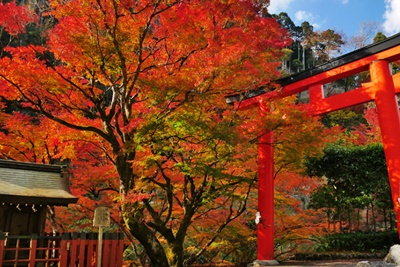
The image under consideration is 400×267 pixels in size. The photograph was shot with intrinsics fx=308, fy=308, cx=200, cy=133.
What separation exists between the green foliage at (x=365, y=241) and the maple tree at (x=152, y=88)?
156 inches

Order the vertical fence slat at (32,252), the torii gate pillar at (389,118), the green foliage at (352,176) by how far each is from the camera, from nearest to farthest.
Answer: the vertical fence slat at (32,252) < the torii gate pillar at (389,118) < the green foliage at (352,176)

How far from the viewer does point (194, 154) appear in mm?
9219

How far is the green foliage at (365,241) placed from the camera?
1180 centimetres

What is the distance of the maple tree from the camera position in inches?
323

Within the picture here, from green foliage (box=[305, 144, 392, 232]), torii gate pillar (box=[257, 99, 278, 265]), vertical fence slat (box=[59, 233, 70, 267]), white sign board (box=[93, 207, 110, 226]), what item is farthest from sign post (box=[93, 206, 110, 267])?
green foliage (box=[305, 144, 392, 232])

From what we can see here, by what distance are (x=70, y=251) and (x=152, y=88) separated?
4.62 meters

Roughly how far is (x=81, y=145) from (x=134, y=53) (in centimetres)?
471

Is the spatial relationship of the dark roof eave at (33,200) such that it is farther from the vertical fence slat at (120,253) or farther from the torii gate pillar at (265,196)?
the torii gate pillar at (265,196)

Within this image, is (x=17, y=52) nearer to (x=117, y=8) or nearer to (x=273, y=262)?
(x=117, y=8)

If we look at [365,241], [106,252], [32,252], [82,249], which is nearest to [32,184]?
[32,252]

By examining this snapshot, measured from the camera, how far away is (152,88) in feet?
28.1

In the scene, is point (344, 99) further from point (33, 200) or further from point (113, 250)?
point (33, 200)

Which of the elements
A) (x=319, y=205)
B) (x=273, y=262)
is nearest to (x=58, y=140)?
(x=273, y=262)

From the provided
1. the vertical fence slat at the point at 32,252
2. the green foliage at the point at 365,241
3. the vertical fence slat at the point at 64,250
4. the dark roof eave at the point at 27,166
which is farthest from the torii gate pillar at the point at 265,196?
the vertical fence slat at the point at 32,252
